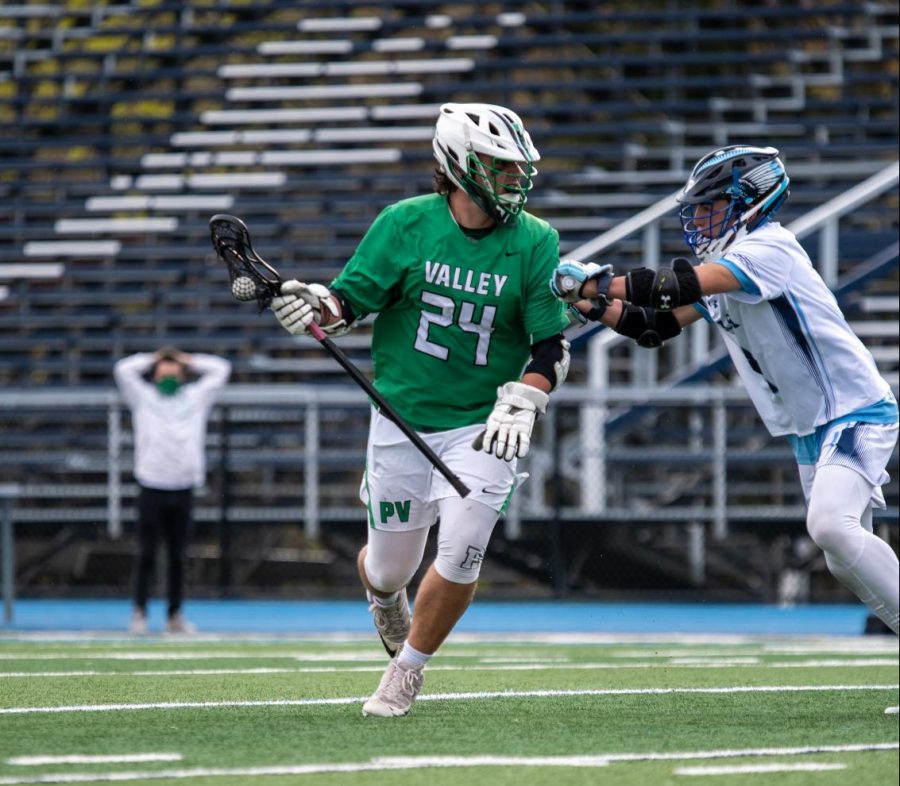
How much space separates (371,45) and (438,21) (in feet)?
2.45

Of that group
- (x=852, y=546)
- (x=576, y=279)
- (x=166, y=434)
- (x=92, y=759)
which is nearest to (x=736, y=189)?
(x=576, y=279)

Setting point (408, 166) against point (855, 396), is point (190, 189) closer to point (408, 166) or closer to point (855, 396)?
point (408, 166)

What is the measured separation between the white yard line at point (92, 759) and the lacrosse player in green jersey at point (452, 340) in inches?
40.9

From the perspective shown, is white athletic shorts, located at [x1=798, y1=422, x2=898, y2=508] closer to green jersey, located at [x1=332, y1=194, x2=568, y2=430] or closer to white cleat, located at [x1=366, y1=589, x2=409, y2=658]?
green jersey, located at [x1=332, y1=194, x2=568, y2=430]

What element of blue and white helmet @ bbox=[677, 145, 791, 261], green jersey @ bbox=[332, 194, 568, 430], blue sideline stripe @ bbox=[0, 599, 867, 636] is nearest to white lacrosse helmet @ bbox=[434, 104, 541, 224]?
green jersey @ bbox=[332, 194, 568, 430]

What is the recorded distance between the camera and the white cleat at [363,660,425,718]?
204 inches

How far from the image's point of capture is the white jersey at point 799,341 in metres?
4.94

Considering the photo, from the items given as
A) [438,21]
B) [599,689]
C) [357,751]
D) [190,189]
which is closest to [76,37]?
[190,189]

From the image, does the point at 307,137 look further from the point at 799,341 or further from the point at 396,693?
the point at 799,341

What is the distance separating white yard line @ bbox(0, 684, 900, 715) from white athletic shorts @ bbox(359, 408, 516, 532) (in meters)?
0.65

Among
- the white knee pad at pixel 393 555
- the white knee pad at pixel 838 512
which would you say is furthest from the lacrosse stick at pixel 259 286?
Answer: the white knee pad at pixel 838 512

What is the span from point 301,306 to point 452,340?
0.50 meters

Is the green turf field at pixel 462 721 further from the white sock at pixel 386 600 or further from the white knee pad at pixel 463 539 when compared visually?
the white knee pad at pixel 463 539

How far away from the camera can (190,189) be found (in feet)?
56.2
